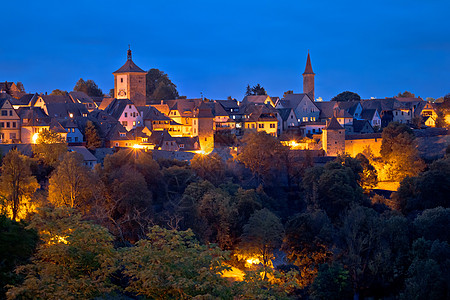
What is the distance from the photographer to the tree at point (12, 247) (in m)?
12.6

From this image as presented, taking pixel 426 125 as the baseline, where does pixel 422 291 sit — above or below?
below

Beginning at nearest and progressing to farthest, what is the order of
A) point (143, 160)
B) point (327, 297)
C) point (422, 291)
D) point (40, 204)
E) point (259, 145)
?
1. point (422, 291)
2. point (327, 297)
3. point (40, 204)
4. point (143, 160)
5. point (259, 145)

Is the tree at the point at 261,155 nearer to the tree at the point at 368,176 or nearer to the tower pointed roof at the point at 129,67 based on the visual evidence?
the tree at the point at 368,176

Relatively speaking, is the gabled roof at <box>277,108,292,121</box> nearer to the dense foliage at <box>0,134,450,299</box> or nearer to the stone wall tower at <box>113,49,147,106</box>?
the dense foliage at <box>0,134,450,299</box>

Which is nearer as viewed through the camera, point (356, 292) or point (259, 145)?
point (356, 292)

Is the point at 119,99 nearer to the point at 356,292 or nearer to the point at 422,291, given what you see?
the point at 356,292

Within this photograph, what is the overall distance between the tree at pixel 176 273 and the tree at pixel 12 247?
235 centimetres

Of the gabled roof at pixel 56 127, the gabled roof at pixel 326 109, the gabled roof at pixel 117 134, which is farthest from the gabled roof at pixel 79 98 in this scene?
the gabled roof at pixel 326 109

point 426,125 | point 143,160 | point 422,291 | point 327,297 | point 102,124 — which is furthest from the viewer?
point 426,125

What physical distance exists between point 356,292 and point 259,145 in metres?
16.6

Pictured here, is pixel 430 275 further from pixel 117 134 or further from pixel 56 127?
pixel 56 127

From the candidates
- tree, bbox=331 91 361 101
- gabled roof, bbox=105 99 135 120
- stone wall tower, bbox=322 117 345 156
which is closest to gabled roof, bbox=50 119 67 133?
gabled roof, bbox=105 99 135 120

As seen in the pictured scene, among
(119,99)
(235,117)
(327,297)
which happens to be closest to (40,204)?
(327,297)

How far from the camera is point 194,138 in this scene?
143ft
